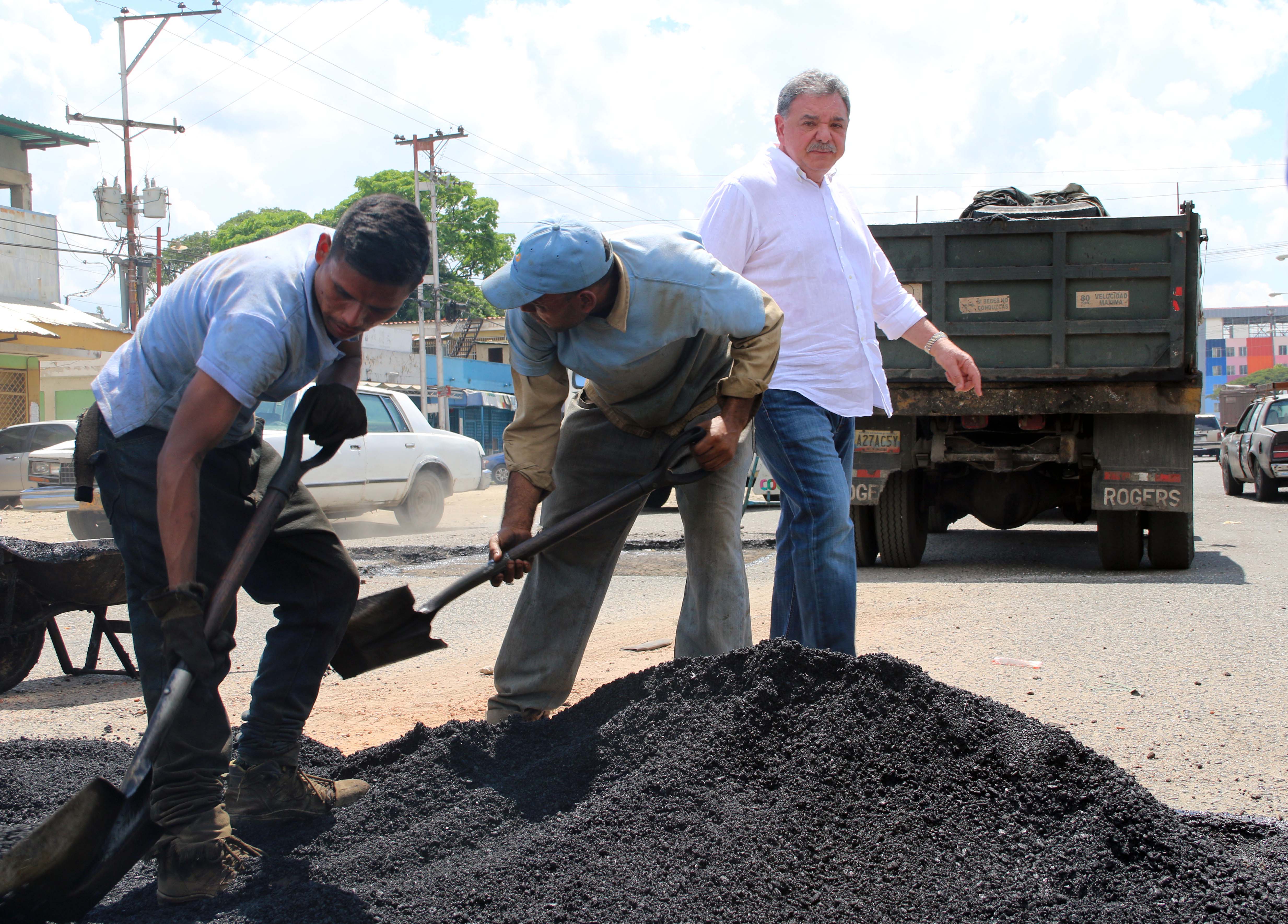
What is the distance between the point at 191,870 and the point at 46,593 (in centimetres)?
269

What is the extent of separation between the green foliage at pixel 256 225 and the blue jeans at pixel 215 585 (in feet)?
166

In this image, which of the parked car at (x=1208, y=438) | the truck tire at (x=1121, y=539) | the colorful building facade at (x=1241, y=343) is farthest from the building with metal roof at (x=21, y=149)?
the colorful building facade at (x=1241, y=343)

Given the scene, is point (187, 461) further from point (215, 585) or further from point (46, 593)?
point (46, 593)

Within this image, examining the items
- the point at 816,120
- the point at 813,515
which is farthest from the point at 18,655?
the point at 816,120

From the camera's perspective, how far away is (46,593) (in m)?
4.41

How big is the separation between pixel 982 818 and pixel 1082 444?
5669mm

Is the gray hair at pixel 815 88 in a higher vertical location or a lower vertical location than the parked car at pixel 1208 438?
higher

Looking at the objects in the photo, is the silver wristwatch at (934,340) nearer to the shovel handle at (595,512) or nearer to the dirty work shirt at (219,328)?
the shovel handle at (595,512)

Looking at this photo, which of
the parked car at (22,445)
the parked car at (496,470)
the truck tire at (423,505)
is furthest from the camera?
the parked car at (496,470)

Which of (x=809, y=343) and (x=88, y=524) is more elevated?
(x=809, y=343)

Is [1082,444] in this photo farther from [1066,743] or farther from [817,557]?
[1066,743]

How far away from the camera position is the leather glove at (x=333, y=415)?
2.64 m

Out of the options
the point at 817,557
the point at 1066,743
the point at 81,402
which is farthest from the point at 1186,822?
the point at 81,402

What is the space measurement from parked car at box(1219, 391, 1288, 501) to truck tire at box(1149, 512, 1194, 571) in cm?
960
